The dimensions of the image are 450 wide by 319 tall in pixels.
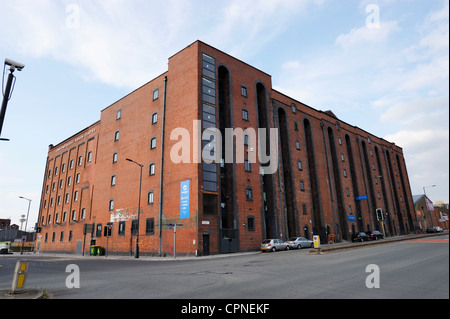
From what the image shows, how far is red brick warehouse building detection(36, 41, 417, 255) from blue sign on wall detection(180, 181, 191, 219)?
0.35ft

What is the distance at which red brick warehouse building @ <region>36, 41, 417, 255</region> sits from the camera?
100 ft

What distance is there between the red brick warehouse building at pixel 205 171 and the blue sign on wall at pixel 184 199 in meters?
0.11

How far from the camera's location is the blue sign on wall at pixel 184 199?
2897cm

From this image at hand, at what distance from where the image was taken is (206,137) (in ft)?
102

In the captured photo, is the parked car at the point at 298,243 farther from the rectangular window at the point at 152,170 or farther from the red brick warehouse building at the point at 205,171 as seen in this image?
the rectangular window at the point at 152,170

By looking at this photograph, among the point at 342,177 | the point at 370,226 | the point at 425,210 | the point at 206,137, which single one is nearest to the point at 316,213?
the point at 342,177

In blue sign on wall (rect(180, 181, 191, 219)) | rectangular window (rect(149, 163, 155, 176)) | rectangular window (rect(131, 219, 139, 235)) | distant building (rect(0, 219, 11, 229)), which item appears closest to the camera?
blue sign on wall (rect(180, 181, 191, 219))

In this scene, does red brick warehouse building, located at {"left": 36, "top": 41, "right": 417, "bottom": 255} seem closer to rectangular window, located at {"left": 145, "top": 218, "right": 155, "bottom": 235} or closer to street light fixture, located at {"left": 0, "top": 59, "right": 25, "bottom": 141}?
rectangular window, located at {"left": 145, "top": 218, "right": 155, "bottom": 235}

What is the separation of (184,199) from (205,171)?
12.1 ft

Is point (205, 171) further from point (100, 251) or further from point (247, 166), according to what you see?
point (100, 251)

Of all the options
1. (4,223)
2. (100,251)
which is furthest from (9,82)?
(4,223)

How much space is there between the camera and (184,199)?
96.5 ft

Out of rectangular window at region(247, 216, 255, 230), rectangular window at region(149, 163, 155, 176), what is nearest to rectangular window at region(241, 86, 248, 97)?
rectangular window at region(149, 163, 155, 176)

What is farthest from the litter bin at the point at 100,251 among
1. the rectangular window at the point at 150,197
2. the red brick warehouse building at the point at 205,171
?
the rectangular window at the point at 150,197
